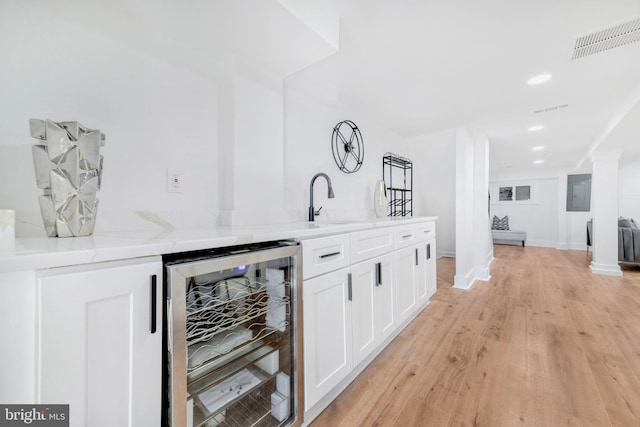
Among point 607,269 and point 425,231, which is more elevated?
point 425,231

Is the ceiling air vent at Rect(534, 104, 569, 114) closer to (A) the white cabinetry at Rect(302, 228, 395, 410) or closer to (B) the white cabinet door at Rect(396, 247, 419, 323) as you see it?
(B) the white cabinet door at Rect(396, 247, 419, 323)

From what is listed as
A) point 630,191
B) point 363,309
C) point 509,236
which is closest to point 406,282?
point 363,309

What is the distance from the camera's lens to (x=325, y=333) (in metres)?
1.30

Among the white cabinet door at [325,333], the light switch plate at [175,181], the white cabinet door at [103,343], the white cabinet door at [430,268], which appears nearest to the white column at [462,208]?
the white cabinet door at [430,268]

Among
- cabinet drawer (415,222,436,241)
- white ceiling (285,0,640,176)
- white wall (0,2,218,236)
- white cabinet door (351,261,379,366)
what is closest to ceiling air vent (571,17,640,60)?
white ceiling (285,0,640,176)

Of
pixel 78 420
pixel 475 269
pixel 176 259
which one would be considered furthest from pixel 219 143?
pixel 475 269

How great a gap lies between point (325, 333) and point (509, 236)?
7685 mm

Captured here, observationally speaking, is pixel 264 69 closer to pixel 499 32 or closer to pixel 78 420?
pixel 499 32

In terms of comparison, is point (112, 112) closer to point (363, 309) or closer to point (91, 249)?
point (91, 249)

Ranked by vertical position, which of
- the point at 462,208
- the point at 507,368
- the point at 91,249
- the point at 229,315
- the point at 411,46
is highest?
the point at 411,46

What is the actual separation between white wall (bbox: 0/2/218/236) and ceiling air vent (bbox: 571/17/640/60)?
90.6 inches

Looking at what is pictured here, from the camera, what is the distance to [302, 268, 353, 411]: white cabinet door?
47.3 inches

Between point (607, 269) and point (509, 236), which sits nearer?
point (607, 269)

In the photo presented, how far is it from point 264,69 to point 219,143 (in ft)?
1.78
